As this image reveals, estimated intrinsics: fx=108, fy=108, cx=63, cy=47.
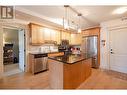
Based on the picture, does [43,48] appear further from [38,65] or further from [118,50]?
[118,50]

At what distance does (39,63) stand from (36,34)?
1.33m

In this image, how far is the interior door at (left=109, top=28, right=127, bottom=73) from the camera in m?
4.68

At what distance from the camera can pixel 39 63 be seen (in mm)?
4785

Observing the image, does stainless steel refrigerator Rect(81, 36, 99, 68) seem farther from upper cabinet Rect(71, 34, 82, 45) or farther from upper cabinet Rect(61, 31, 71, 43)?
upper cabinet Rect(61, 31, 71, 43)

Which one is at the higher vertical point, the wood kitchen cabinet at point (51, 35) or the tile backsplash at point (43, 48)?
the wood kitchen cabinet at point (51, 35)

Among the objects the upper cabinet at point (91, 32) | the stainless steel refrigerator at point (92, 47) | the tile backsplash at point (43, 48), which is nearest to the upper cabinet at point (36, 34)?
the tile backsplash at point (43, 48)

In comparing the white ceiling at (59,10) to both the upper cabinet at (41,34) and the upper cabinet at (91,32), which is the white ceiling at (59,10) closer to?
the upper cabinet at (41,34)

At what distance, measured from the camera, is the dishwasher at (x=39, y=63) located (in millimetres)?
4604

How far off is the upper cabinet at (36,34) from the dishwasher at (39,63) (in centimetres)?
70

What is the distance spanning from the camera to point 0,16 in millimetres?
3707

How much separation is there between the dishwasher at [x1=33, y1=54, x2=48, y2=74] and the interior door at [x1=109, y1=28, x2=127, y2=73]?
3.20 meters

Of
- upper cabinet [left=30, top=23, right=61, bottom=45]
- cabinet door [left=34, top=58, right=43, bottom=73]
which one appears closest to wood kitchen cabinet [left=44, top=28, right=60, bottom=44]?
upper cabinet [left=30, top=23, right=61, bottom=45]
